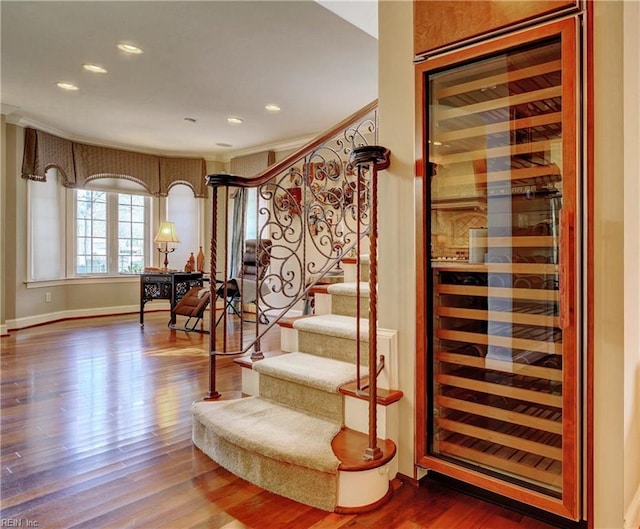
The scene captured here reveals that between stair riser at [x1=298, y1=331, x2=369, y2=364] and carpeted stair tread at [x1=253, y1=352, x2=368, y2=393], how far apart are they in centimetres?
3

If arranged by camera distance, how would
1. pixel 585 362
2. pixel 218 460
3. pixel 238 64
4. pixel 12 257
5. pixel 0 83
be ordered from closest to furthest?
pixel 585 362 < pixel 218 460 < pixel 238 64 < pixel 0 83 < pixel 12 257

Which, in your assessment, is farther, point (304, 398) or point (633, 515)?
point (304, 398)

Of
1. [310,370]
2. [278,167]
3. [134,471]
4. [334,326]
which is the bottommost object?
[134,471]

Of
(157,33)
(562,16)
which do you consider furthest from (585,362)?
(157,33)

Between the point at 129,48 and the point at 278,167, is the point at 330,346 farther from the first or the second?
the point at 129,48

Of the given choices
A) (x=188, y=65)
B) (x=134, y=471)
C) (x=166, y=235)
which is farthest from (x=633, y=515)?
(x=166, y=235)

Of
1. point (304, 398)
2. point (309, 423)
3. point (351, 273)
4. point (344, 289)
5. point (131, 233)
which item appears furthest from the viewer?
point (131, 233)

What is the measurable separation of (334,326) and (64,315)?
226 inches

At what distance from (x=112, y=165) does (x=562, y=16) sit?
6995mm

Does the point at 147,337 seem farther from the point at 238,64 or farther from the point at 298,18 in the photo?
the point at 298,18

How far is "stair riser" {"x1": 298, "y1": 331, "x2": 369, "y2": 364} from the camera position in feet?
7.82

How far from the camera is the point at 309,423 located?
6.79 feet

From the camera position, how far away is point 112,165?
6.98 m

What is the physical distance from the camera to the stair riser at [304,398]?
2.09 m
